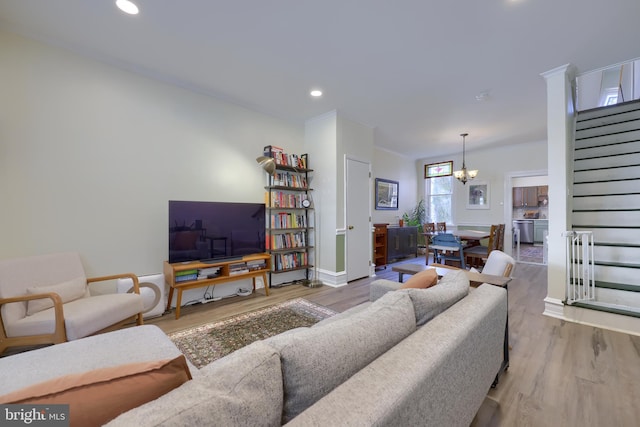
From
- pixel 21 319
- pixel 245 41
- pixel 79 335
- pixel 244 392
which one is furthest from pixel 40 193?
pixel 244 392

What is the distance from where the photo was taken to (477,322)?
4.07ft

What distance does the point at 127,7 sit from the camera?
200 centimetres

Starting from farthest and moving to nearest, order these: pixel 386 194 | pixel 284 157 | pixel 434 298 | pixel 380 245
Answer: pixel 386 194 < pixel 380 245 < pixel 284 157 < pixel 434 298

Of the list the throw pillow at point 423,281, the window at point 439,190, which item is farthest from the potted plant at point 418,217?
the throw pillow at point 423,281

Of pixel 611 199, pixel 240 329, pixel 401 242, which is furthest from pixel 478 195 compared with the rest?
pixel 240 329

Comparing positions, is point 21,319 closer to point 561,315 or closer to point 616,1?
point 561,315

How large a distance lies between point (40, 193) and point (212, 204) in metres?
1.48

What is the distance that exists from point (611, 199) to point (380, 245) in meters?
3.35

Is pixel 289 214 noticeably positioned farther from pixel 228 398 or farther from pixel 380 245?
pixel 228 398

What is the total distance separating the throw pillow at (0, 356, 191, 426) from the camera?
0.53m

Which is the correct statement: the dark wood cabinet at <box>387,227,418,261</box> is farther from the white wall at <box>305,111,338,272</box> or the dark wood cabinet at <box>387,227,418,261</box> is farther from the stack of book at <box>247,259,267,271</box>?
→ the stack of book at <box>247,259,267,271</box>

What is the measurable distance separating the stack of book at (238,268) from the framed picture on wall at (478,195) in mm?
5785

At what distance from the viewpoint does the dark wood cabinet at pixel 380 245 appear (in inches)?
211

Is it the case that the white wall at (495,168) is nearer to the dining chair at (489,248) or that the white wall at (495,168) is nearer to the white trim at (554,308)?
the dining chair at (489,248)
